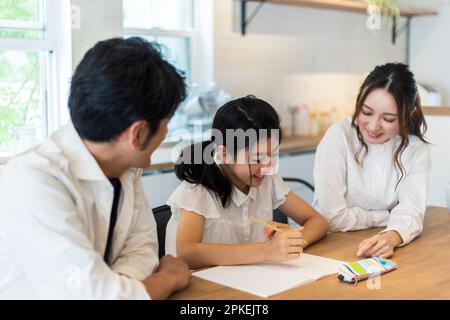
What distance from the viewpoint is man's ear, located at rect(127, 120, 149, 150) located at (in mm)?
1245

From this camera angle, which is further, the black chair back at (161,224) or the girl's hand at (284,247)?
the black chair back at (161,224)

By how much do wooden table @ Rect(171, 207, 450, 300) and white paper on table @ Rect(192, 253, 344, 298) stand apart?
0.08ft

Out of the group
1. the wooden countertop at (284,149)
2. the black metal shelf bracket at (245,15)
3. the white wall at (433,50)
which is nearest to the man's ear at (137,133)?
the wooden countertop at (284,149)

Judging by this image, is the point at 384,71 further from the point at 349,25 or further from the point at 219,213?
the point at 349,25

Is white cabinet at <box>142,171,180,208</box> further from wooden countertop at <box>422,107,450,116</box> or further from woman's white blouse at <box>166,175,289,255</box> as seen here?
wooden countertop at <box>422,107,450,116</box>

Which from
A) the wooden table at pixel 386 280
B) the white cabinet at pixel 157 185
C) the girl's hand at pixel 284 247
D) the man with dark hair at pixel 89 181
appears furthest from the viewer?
the white cabinet at pixel 157 185

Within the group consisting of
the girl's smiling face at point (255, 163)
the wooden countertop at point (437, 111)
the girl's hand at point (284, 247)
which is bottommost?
the girl's hand at point (284, 247)

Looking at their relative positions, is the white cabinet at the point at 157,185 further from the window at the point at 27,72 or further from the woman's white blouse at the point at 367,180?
the woman's white blouse at the point at 367,180

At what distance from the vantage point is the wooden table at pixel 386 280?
140 centimetres

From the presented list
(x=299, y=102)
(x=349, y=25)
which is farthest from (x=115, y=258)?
(x=349, y=25)

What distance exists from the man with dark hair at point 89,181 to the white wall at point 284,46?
2.28 metres

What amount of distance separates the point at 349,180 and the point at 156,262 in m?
0.99

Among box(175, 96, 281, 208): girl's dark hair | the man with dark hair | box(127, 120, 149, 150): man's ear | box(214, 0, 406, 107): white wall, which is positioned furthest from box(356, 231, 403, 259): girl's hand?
box(214, 0, 406, 107): white wall

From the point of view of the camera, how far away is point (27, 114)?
111 inches
